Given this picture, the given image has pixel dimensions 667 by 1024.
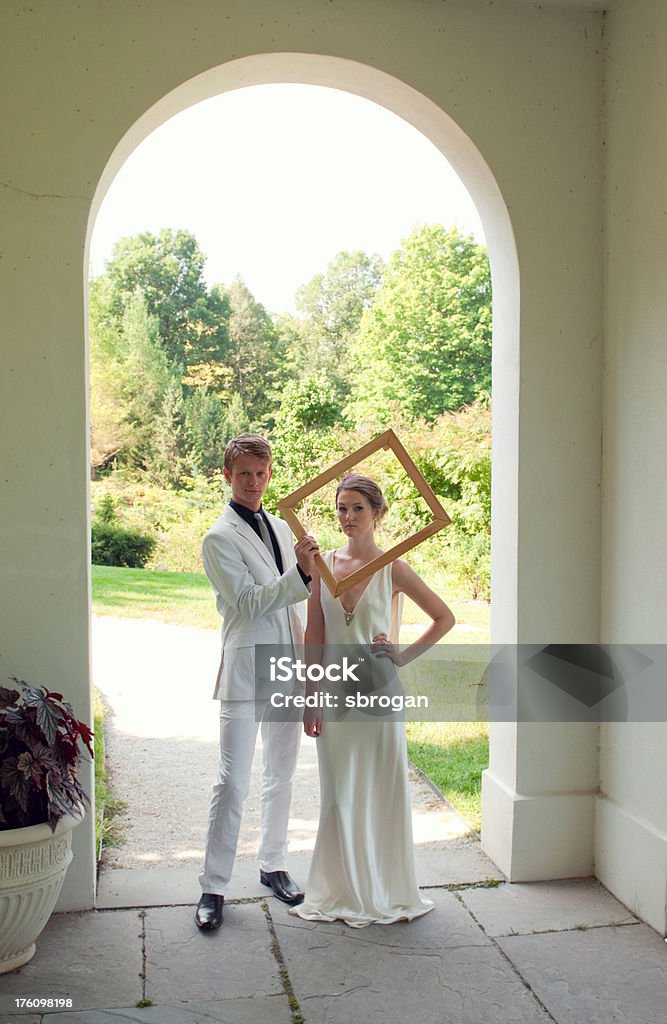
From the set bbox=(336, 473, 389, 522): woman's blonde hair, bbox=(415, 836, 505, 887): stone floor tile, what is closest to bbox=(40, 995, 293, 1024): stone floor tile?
bbox=(415, 836, 505, 887): stone floor tile

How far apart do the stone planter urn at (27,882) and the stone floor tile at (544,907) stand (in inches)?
58.4

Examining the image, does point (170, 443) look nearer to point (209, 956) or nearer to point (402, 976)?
point (209, 956)

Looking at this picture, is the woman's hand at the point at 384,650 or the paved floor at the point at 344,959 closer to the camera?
the paved floor at the point at 344,959

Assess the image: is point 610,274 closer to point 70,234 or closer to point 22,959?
Answer: point 70,234

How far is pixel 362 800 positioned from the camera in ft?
11.0

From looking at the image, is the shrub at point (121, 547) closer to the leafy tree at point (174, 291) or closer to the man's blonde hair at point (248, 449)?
the leafy tree at point (174, 291)

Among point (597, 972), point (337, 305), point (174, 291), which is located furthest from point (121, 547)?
point (597, 972)

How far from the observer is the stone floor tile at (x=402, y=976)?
2.82 meters

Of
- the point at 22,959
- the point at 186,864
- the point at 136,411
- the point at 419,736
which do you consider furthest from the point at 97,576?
the point at 22,959

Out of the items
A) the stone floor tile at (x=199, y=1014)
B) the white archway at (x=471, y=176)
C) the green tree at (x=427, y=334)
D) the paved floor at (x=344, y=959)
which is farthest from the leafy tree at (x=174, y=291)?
the stone floor tile at (x=199, y=1014)

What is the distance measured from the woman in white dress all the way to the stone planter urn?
0.88m

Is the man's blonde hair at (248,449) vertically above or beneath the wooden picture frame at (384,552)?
above

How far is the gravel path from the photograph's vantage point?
430 centimetres

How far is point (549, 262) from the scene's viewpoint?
374 centimetres
